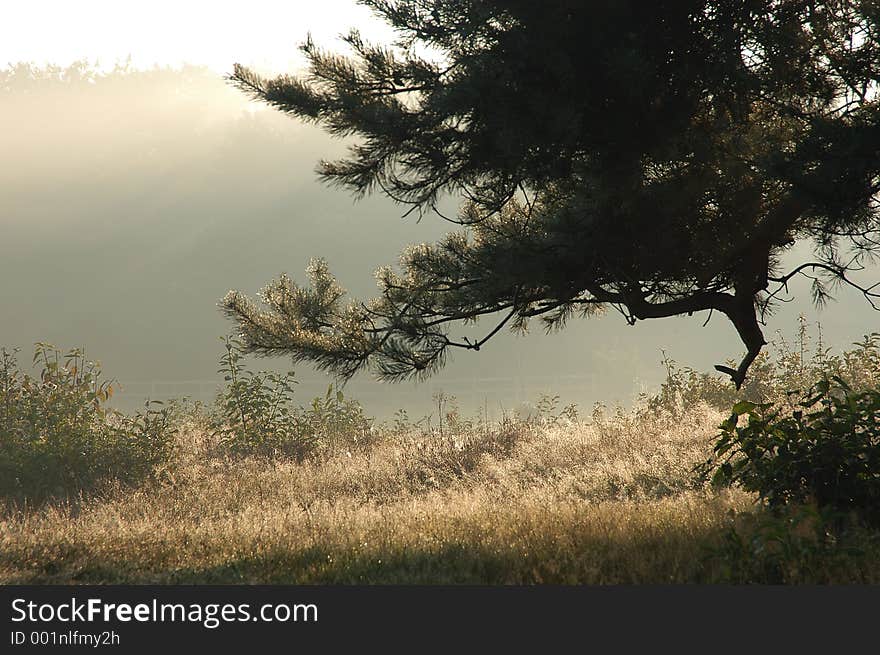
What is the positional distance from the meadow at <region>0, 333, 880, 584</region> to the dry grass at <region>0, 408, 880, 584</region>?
0.02 m

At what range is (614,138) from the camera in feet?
19.2

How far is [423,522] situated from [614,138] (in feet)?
11.3

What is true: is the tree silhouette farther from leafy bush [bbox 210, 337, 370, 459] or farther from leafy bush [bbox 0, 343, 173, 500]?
leafy bush [bbox 210, 337, 370, 459]

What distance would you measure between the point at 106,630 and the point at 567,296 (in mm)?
4140

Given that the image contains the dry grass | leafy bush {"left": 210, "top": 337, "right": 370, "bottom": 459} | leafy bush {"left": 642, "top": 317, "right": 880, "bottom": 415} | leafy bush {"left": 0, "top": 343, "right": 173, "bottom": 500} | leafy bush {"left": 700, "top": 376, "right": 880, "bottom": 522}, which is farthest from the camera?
leafy bush {"left": 642, "top": 317, "right": 880, "bottom": 415}

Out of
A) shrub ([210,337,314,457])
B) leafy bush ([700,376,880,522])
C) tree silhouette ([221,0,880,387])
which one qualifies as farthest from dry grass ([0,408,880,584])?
tree silhouette ([221,0,880,387])

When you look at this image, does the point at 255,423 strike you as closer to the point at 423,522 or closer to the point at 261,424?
the point at 261,424

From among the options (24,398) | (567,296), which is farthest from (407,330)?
(24,398)

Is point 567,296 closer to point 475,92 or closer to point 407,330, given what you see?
point 407,330

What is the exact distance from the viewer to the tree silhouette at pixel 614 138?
5.48 metres

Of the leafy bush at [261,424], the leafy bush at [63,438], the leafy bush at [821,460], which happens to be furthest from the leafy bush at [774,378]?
the leafy bush at [63,438]

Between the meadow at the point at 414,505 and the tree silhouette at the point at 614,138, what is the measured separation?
5.51ft

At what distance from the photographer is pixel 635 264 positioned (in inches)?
248

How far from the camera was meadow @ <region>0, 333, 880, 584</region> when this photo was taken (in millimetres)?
4906
